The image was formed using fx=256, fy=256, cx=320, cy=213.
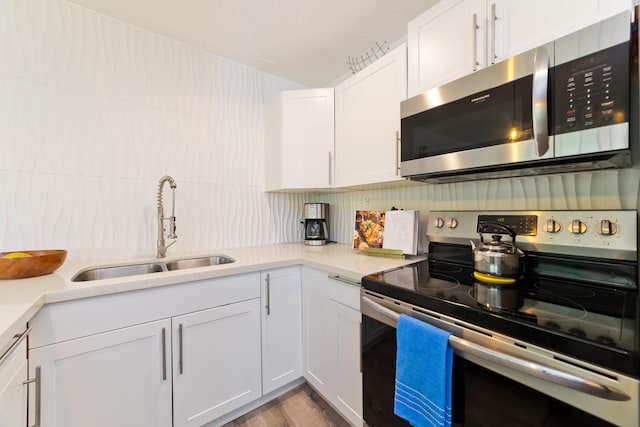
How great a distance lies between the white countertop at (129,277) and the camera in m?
0.78

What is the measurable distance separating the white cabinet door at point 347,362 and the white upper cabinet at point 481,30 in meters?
1.18

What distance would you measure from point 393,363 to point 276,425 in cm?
88

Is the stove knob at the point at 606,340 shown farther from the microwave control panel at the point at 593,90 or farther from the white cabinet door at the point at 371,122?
the white cabinet door at the point at 371,122

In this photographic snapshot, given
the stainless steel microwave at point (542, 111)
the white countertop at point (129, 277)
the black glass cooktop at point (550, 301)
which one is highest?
the stainless steel microwave at point (542, 111)

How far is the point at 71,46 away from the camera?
1451 millimetres

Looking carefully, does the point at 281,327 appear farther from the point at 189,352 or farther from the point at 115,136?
the point at 115,136

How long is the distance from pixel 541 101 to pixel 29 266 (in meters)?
2.06

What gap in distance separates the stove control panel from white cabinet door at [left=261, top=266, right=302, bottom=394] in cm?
98

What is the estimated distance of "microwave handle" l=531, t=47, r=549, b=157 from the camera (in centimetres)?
84

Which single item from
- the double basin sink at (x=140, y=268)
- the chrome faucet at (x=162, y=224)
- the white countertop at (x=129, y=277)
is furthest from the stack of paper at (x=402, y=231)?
the chrome faucet at (x=162, y=224)

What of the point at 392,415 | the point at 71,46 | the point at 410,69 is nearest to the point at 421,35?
the point at 410,69

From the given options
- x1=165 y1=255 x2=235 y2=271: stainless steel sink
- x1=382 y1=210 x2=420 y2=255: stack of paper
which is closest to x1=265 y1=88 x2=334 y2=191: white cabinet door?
x1=382 y1=210 x2=420 y2=255: stack of paper

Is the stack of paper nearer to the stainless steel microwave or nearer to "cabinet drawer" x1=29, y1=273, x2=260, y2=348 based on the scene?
the stainless steel microwave

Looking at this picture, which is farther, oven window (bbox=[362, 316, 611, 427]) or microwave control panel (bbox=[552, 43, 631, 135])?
microwave control panel (bbox=[552, 43, 631, 135])
